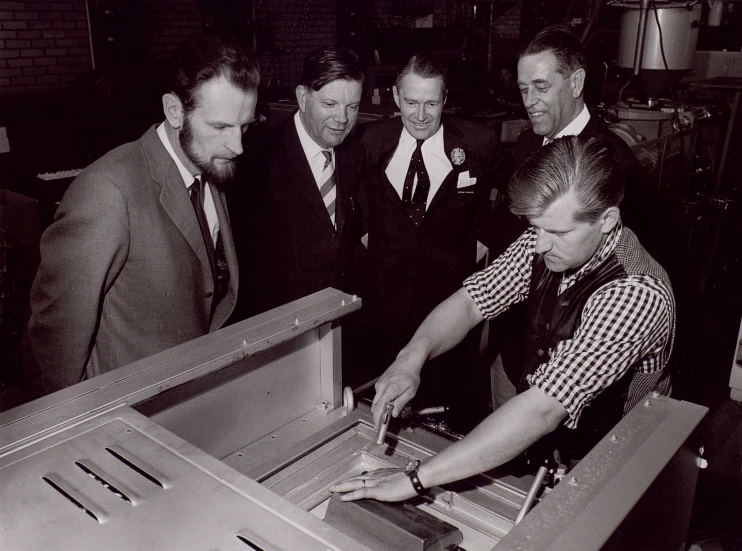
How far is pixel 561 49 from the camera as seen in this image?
2229mm

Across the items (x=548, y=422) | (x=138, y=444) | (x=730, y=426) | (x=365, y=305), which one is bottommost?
(x=730, y=426)

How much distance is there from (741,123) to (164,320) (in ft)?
14.6

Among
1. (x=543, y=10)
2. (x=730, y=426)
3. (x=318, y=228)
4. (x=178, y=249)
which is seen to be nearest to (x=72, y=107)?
(x=318, y=228)

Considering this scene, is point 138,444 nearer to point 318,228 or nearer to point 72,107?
point 318,228

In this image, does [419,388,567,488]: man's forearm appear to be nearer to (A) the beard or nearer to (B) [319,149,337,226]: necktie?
(A) the beard

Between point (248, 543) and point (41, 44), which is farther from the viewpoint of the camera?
point (41, 44)

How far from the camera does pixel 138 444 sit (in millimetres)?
939

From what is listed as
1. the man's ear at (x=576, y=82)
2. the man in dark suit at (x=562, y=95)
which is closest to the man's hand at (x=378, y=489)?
the man in dark suit at (x=562, y=95)

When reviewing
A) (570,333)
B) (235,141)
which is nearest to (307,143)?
(235,141)

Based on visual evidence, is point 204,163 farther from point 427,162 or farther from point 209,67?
point 427,162

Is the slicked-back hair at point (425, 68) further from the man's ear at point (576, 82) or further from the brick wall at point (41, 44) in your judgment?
the brick wall at point (41, 44)

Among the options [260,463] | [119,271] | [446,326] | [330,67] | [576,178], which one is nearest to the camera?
[260,463]

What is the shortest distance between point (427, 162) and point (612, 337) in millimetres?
1273

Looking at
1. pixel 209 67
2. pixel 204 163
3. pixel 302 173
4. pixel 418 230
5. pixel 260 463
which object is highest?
pixel 209 67
